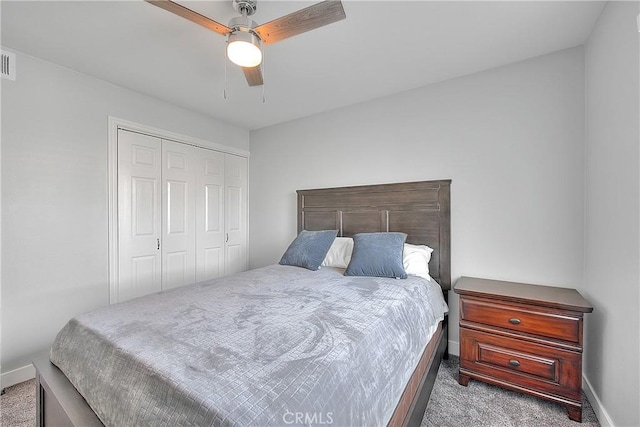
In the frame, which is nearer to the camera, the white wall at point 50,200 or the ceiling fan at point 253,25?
the ceiling fan at point 253,25

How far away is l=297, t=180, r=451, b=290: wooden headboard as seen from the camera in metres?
2.57

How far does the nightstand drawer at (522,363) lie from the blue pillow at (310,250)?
1.33 m

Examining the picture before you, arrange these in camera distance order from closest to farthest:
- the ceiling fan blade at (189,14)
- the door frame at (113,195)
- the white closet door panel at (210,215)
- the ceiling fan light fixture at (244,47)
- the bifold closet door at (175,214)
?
the ceiling fan blade at (189,14), the ceiling fan light fixture at (244,47), the door frame at (113,195), the bifold closet door at (175,214), the white closet door panel at (210,215)

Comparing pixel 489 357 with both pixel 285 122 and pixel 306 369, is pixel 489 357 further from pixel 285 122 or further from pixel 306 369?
pixel 285 122

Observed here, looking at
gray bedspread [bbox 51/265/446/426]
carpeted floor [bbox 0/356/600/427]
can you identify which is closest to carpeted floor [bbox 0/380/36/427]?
carpeted floor [bbox 0/356/600/427]

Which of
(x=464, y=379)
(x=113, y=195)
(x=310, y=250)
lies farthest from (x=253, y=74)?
(x=464, y=379)

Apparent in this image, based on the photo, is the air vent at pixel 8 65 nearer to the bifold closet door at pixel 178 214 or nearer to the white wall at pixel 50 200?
the white wall at pixel 50 200

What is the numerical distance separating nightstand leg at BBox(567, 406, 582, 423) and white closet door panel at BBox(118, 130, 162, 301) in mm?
3679

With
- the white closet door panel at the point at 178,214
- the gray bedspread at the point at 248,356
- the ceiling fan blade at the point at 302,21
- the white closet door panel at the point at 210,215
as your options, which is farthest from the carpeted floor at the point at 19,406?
the ceiling fan blade at the point at 302,21

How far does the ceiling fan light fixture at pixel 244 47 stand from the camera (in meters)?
1.54

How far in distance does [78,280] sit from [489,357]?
3510 mm

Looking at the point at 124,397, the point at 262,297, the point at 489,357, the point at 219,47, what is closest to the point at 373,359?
the point at 262,297

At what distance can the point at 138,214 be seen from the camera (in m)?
2.93

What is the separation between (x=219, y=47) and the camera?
2139mm
